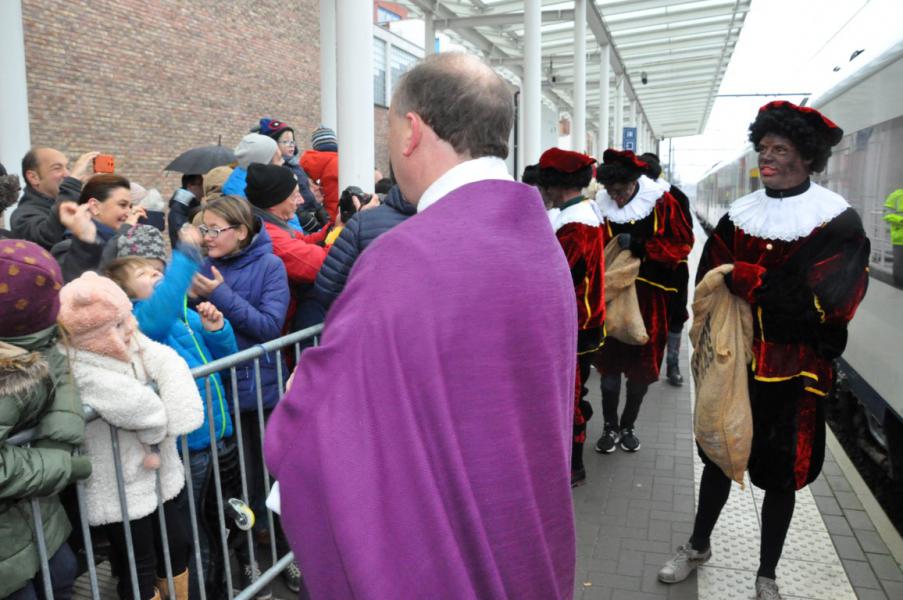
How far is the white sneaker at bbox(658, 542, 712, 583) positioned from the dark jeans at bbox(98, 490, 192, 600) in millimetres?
2077

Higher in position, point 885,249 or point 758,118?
point 758,118

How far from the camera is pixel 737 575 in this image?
352 cm

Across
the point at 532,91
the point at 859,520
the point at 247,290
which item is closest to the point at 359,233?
the point at 247,290

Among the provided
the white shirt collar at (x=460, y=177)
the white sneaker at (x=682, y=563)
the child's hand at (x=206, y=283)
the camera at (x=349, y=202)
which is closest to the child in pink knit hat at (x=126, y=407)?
the child's hand at (x=206, y=283)

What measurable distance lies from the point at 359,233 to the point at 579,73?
11040mm

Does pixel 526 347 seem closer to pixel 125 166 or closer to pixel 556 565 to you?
pixel 556 565

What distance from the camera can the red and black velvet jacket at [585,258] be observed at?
14.1 ft

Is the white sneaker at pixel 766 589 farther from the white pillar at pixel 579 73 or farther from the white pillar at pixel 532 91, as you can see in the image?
the white pillar at pixel 579 73

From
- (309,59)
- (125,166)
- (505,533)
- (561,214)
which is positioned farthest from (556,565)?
(309,59)

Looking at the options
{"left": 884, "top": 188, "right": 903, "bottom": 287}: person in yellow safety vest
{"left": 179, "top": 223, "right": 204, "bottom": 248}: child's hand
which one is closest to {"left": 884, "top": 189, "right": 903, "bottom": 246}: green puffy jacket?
{"left": 884, "top": 188, "right": 903, "bottom": 287}: person in yellow safety vest

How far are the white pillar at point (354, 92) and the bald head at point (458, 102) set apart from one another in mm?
3366

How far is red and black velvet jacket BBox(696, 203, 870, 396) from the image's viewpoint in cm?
294

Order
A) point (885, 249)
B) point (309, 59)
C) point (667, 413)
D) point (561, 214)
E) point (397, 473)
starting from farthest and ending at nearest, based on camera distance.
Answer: point (309, 59)
point (667, 413)
point (885, 249)
point (561, 214)
point (397, 473)

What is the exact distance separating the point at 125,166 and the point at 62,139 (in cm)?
167
